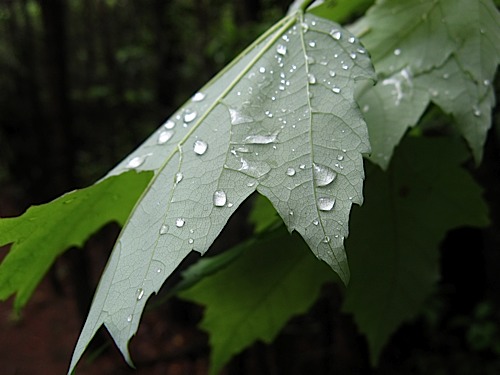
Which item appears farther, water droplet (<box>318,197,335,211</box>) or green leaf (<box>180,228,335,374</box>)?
green leaf (<box>180,228,335,374</box>)

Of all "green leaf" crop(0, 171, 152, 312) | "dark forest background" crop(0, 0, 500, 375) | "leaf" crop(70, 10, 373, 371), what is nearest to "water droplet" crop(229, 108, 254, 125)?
"leaf" crop(70, 10, 373, 371)

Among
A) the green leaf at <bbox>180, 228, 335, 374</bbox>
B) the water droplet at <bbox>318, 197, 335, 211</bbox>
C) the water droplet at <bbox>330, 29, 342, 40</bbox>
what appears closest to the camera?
the water droplet at <bbox>318, 197, 335, 211</bbox>

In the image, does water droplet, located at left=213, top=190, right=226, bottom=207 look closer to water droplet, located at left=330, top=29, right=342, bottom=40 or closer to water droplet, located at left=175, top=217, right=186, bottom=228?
water droplet, located at left=175, top=217, right=186, bottom=228

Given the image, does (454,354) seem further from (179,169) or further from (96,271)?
(96,271)

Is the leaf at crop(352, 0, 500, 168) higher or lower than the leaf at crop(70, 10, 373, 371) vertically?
lower

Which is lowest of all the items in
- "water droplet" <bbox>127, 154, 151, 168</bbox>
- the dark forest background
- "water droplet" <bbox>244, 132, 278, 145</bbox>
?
the dark forest background

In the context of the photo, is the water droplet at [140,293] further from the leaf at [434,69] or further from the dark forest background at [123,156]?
the dark forest background at [123,156]

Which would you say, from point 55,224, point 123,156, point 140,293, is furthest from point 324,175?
point 123,156
